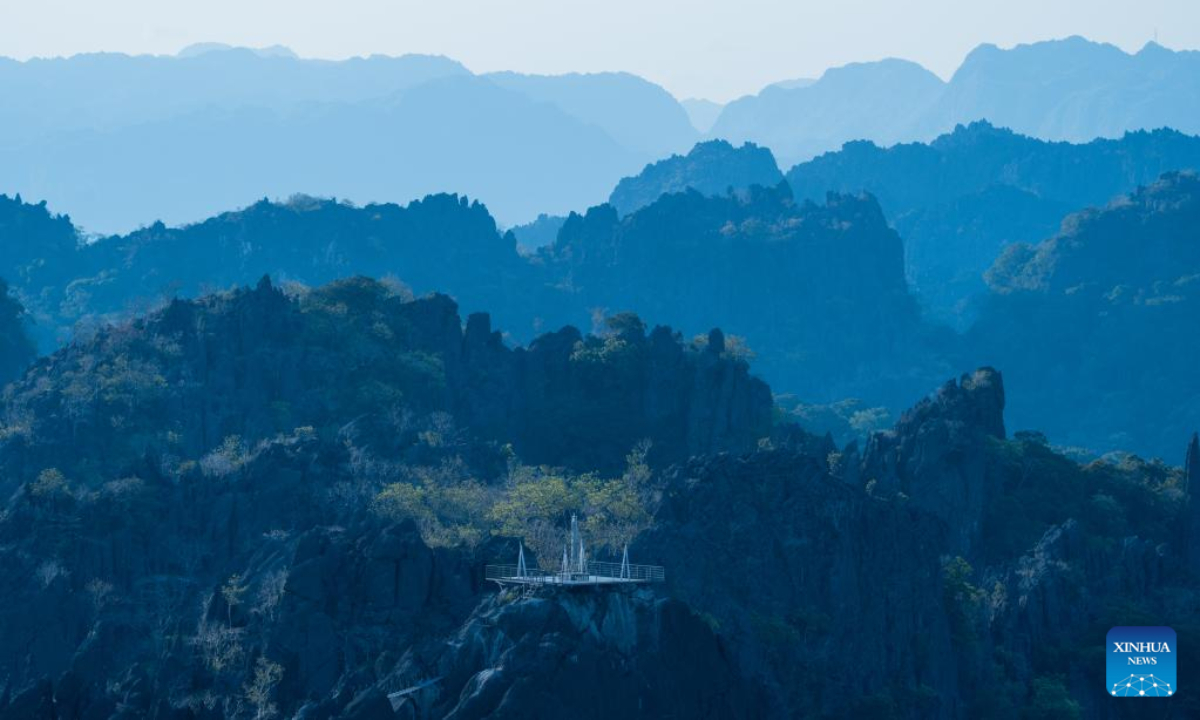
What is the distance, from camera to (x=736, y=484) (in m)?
85.6

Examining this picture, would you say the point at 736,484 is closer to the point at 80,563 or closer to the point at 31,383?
the point at 80,563

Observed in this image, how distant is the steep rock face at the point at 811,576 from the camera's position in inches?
3115

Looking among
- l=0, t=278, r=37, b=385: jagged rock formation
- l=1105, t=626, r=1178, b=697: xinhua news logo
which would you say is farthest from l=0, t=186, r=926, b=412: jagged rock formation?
l=1105, t=626, r=1178, b=697: xinhua news logo

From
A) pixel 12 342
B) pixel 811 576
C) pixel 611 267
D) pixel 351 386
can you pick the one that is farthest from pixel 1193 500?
pixel 611 267

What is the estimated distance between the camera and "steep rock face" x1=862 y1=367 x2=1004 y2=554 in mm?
99219

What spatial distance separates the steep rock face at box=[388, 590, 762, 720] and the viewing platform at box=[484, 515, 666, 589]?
0.40 m

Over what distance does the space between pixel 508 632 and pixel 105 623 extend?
20.0 m

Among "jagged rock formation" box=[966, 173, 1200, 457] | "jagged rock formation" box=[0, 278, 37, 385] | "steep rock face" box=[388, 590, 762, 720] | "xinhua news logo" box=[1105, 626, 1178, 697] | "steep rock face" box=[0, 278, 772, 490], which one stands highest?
"jagged rock formation" box=[966, 173, 1200, 457]

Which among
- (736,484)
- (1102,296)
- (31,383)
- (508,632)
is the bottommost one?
(508,632)

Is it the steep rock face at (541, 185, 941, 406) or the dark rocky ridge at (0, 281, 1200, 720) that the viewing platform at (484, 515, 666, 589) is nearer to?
the dark rocky ridge at (0, 281, 1200, 720)

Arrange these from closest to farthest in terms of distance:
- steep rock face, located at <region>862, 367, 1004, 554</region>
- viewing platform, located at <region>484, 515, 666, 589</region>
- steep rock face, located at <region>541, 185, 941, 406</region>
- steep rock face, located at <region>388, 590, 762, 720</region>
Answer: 1. steep rock face, located at <region>388, 590, 762, 720</region>
2. viewing platform, located at <region>484, 515, 666, 589</region>
3. steep rock face, located at <region>862, 367, 1004, 554</region>
4. steep rock face, located at <region>541, 185, 941, 406</region>

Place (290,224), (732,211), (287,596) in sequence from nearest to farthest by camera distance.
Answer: (287,596) < (290,224) < (732,211)

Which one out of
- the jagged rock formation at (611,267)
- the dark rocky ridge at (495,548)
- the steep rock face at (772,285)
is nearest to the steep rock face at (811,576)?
the dark rocky ridge at (495,548)

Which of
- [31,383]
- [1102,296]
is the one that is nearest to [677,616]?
[31,383]
